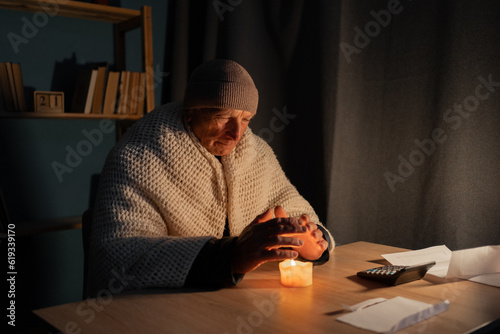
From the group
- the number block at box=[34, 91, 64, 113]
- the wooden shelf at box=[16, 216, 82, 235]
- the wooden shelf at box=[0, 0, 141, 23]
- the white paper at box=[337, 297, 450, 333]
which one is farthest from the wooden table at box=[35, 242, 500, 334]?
the wooden shelf at box=[0, 0, 141, 23]

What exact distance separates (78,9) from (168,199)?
140 centimetres

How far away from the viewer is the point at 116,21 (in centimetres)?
256

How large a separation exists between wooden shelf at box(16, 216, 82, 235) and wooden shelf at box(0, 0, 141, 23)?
3.31 feet

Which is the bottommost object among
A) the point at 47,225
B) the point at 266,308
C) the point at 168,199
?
the point at 47,225

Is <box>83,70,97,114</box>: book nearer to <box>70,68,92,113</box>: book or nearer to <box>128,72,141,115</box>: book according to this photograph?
<box>70,68,92,113</box>: book

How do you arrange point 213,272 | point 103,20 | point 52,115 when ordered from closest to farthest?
point 213,272
point 52,115
point 103,20

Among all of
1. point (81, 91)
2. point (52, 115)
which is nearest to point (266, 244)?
point (52, 115)

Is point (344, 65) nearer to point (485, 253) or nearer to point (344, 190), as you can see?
point (344, 190)

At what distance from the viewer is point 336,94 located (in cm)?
214

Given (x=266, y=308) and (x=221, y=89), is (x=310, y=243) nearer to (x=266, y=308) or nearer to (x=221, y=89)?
(x=266, y=308)

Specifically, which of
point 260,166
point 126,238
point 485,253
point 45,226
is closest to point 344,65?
point 260,166

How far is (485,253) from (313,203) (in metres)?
1.16

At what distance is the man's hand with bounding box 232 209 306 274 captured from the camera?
3.56 feet

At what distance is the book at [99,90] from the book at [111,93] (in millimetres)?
24
